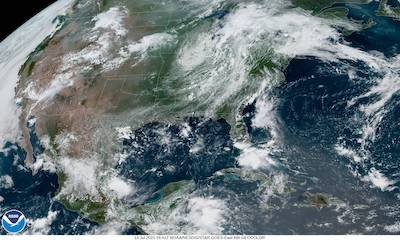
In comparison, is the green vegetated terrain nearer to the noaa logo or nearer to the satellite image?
the satellite image

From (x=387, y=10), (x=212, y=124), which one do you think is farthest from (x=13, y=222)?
(x=387, y=10)

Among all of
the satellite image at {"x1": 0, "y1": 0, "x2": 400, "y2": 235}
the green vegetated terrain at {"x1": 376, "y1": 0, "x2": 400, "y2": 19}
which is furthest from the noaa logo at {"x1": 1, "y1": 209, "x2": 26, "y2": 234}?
the green vegetated terrain at {"x1": 376, "y1": 0, "x2": 400, "y2": 19}

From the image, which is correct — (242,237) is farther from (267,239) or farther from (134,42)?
(134,42)

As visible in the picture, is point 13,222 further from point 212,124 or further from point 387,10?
point 387,10

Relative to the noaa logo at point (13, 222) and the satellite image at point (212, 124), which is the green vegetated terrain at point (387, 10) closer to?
the satellite image at point (212, 124)

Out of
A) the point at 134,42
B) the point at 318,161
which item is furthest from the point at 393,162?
the point at 134,42

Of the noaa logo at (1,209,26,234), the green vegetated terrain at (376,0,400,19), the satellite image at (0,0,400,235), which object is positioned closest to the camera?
the satellite image at (0,0,400,235)
